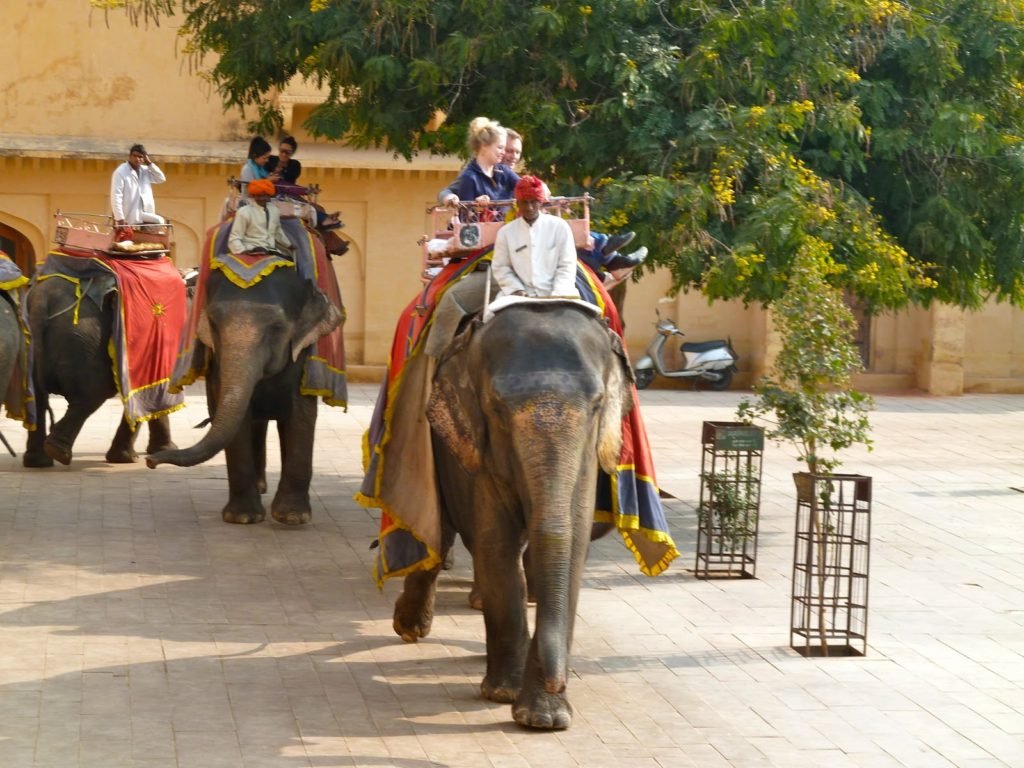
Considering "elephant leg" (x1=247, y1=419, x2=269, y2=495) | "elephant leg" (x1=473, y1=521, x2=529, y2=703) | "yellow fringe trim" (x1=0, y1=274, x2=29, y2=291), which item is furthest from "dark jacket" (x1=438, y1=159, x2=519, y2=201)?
"elephant leg" (x1=247, y1=419, x2=269, y2=495)

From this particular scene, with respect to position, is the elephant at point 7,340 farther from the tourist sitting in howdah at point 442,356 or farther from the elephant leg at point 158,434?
the elephant leg at point 158,434

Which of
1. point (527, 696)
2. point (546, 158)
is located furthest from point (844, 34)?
point (527, 696)

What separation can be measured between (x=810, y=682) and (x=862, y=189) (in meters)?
5.41

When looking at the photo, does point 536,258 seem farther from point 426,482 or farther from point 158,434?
point 158,434

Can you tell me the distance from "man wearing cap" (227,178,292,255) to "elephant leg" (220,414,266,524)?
124 centimetres

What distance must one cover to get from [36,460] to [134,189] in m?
2.49

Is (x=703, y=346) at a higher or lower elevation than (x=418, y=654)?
higher

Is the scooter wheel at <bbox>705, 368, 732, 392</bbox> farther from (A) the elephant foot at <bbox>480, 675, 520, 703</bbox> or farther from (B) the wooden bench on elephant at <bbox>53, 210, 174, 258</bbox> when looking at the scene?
(A) the elephant foot at <bbox>480, 675, 520, 703</bbox>

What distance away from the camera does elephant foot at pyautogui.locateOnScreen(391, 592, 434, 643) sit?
8953mm

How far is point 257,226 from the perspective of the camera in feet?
41.2

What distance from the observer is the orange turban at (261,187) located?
12.5 meters

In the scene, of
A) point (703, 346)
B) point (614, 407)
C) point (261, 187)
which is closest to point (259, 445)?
point (261, 187)

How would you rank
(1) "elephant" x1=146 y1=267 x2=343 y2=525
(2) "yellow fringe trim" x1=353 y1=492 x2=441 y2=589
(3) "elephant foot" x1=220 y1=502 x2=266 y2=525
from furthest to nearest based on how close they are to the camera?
1. (3) "elephant foot" x1=220 y1=502 x2=266 y2=525
2. (1) "elephant" x1=146 y1=267 x2=343 y2=525
3. (2) "yellow fringe trim" x1=353 y1=492 x2=441 y2=589

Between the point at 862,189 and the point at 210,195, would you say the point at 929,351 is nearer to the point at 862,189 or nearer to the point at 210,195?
the point at 210,195
